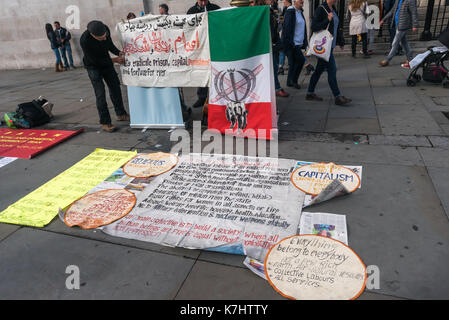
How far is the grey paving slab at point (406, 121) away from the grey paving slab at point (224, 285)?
10.1ft

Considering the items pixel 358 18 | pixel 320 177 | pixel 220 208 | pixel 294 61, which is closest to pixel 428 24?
A: pixel 358 18

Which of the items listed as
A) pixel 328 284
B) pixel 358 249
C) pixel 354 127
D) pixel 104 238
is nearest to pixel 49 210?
pixel 104 238

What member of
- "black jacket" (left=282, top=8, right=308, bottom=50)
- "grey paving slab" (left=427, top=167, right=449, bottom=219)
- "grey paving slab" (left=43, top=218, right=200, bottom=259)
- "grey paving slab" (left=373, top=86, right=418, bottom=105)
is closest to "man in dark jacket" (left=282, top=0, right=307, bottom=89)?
"black jacket" (left=282, top=8, right=308, bottom=50)

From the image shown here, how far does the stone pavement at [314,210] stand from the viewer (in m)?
2.12

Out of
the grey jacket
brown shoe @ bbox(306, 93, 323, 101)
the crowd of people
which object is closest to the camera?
the crowd of people

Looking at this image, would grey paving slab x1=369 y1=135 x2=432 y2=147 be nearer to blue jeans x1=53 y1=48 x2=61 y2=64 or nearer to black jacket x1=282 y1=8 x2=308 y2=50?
black jacket x1=282 y1=8 x2=308 y2=50

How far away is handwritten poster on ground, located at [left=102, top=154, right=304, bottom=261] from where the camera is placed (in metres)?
2.52

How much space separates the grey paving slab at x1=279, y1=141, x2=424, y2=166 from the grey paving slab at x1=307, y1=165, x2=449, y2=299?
20 cm

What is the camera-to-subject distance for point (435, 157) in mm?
3457

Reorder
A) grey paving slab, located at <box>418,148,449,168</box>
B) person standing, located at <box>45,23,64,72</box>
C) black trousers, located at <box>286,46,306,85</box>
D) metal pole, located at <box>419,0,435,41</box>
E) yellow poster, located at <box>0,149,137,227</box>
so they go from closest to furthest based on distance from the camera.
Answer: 1. yellow poster, located at <box>0,149,137,227</box>
2. grey paving slab, located at <box>418,148,449,168</box>
3. black trousers, located at <box>286,46,306,85</box>
4. metal pole, located at <box>419,0,435,41</box>
5. person standing, located at <box>45,23,64,72</box>

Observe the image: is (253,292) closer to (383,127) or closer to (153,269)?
(153,269)

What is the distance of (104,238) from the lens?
2676 mm

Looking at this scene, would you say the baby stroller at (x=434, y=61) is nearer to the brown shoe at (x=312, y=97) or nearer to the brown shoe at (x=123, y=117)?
the brown shoe at (x=312, y=97)
